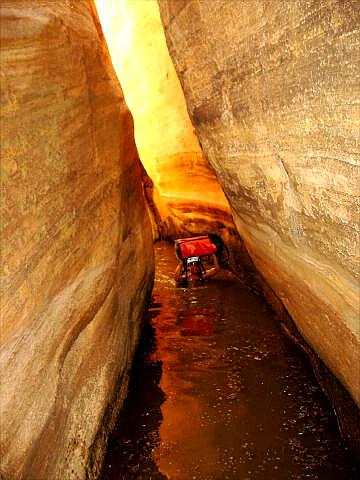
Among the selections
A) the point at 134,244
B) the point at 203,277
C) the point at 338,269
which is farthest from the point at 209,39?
the point at 203,277

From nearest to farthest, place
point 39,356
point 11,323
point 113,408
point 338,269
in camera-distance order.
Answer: point 11,323, point 39,356, point 338,269, point 113,408

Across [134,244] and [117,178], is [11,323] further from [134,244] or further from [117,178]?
[134,244]

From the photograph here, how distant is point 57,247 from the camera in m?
3.22

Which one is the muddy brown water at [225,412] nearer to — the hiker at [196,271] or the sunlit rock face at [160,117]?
the hiker at [196,271]

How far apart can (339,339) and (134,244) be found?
289 cm

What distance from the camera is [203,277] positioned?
9.41 m

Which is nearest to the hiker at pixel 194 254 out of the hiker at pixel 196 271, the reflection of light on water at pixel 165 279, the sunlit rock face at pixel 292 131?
the hiker at pixel 196 271

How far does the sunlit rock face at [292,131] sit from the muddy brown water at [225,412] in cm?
69

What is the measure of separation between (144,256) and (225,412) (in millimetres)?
2547

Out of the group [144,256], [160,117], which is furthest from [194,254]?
[160,117]

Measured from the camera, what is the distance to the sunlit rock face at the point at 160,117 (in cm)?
909

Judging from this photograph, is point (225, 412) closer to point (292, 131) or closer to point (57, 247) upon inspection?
point (57, 247)

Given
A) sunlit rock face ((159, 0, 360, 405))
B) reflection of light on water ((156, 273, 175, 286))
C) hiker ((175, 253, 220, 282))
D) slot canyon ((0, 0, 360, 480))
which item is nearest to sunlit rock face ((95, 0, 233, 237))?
hiker ((175, 253, 220, 282))

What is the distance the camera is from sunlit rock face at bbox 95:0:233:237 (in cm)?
909
